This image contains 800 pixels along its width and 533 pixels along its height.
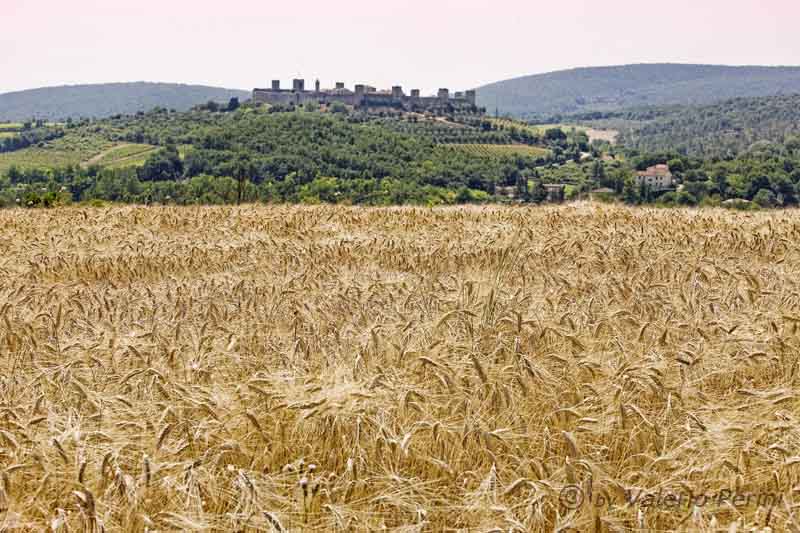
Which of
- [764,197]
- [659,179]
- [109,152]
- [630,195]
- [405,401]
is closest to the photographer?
[405,401]

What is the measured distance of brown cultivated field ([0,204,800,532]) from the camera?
92.0 inches

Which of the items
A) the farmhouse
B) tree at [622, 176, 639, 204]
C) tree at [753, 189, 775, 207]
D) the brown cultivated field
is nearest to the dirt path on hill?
the farmhouse

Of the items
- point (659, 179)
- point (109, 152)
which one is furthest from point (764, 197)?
point (109, 152)

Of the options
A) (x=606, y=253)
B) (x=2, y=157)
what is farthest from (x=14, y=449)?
(x=2, y=157)

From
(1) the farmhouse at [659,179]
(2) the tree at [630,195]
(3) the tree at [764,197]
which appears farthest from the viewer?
(1) the farmhouse at [659,179]

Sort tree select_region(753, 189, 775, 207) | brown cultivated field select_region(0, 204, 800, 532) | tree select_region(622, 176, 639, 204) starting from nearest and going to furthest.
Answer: brown cultivated field select_region(0, 204, 800, 532) → tree select_region(753, 189, 775, 207) → tree select_region(622, 176, 639, 204)

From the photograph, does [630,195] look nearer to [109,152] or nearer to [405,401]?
[405,401]

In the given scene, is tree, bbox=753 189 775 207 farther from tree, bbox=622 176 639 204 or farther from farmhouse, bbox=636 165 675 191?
farmhouse, bbox=636 165 675 191

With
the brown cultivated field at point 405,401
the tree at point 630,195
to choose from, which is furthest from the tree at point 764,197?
the brown cultivated field at point 405,401

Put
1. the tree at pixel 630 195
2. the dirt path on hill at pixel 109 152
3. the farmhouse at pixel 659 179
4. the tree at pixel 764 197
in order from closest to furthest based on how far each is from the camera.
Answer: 1. the tree at pixel 764 197
2. the tree at pixel 630 195
3. the farmhouse at pixel 659 179
4. the dirt path on hill at pixel 109 152

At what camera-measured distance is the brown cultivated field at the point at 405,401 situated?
2.34 m

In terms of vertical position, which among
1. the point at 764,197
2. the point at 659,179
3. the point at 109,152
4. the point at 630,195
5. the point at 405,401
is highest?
the point at 109,152

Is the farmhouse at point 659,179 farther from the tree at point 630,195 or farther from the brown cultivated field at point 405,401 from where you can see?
the brown cultivated field at point 405,401

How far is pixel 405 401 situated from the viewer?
298 cm
